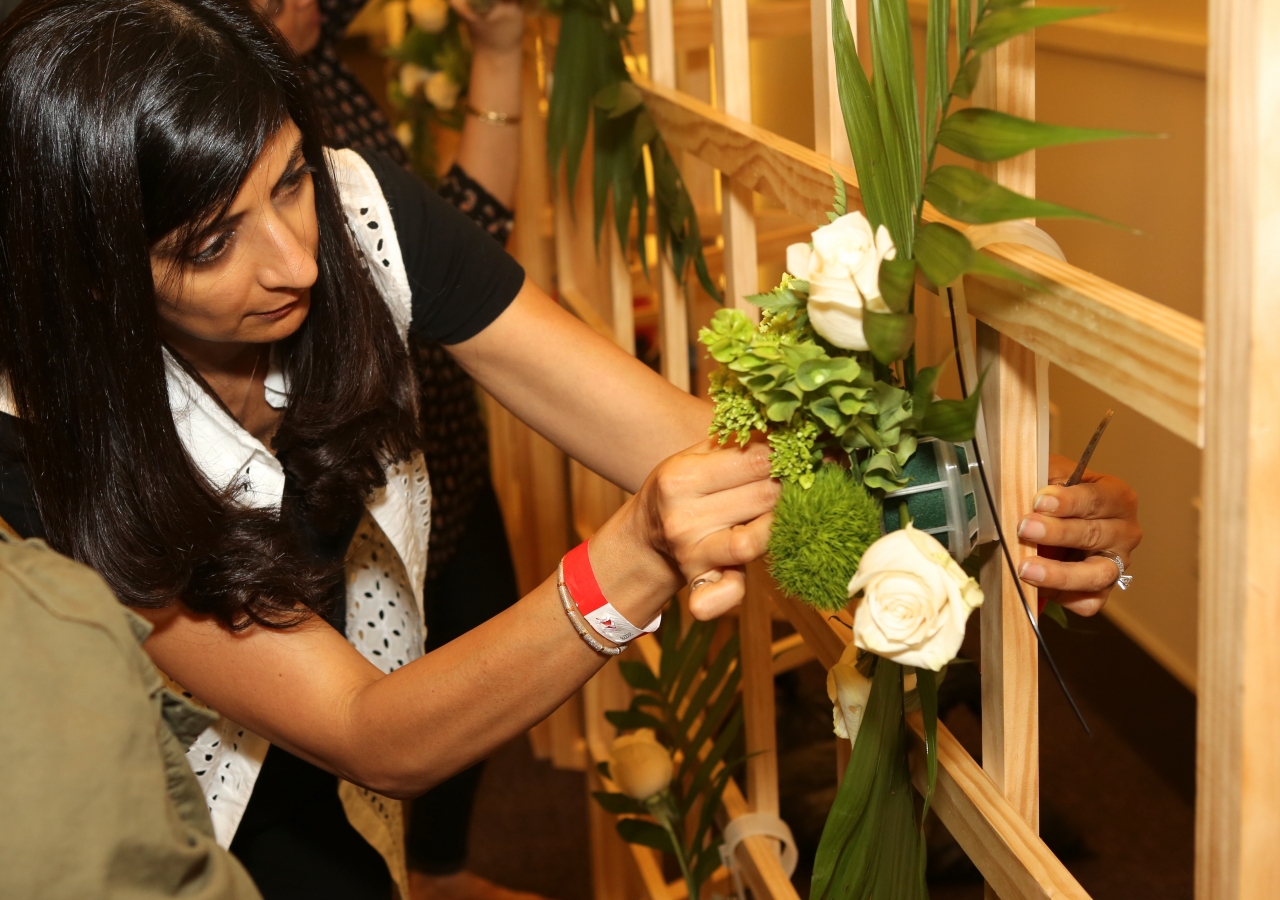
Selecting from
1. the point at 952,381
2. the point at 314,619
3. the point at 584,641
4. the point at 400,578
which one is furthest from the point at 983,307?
the point at 952,381

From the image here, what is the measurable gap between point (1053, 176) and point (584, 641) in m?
1.60

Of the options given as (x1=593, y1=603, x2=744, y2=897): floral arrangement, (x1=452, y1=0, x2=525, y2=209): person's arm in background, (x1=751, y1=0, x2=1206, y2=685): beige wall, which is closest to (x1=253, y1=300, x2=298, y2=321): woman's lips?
(x1=593, y1=603, x2=744, y2=897): floral arrangement

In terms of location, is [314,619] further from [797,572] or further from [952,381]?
[952,381]

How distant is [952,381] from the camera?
1.77 meters

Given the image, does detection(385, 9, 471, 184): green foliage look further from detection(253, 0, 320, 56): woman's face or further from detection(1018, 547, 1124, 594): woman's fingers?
detection(1018, 547, 1124, 594): woman's fingers

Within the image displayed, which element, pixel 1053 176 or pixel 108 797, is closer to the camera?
pixel 108 797

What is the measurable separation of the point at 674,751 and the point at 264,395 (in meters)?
0.67

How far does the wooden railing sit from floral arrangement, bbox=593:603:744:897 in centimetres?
10

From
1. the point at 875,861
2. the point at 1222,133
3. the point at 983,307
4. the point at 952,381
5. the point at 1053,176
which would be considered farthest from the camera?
the point at 1053,176

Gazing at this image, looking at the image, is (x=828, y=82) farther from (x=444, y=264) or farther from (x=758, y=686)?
(x=758, y=686)

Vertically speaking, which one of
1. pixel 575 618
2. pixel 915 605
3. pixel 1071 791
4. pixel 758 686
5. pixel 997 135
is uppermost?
pixel 997 135

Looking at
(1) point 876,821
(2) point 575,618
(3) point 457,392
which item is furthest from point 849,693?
(3) point 457,392

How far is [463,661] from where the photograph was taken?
0.86m

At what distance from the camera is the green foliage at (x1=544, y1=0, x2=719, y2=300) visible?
129 centimetres
